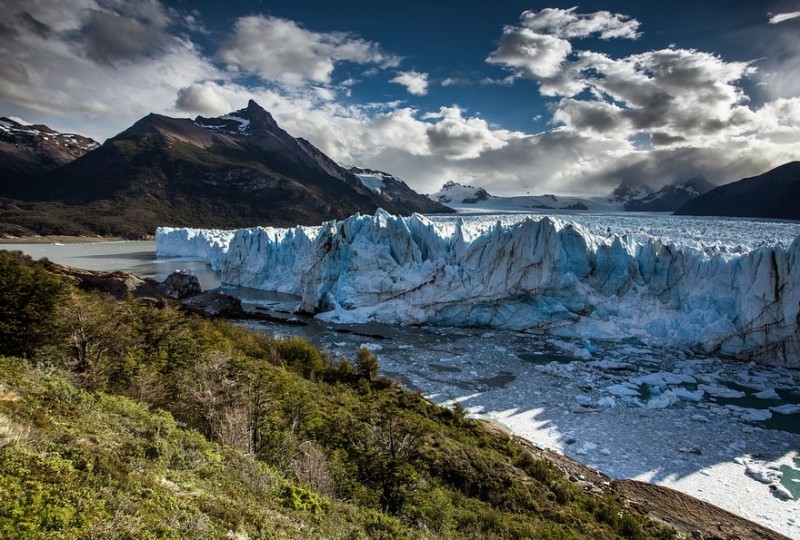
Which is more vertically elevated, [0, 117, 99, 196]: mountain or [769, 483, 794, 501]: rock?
[0, 117, 99, 196]: mountain

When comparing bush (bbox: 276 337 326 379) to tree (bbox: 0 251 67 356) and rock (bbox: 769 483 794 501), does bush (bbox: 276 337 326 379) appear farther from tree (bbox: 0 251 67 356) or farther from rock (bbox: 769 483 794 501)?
rock (bbox: 769 483 794 501)

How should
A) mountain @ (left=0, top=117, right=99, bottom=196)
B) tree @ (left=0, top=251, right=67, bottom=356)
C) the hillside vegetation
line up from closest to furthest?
the hillside vegetation < tree @ (left=0, top=251, right=67, bottom=356) < mountain @ (left=0, top=117, right=99, bottom=196)

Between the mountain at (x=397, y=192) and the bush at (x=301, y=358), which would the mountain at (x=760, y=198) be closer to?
the bush at (x=301, y=358)

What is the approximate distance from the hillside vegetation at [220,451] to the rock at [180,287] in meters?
16.2

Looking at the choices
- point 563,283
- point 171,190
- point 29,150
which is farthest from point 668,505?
point 29,150

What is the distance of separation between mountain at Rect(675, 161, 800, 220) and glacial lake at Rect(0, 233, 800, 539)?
48.5 metres

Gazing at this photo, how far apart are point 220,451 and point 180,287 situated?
26.3 m

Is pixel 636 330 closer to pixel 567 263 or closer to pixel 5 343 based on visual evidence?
pixel 567 263

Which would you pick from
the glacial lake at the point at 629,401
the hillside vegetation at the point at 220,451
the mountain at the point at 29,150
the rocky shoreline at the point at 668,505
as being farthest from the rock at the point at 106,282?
the mountain at the point at 29,150

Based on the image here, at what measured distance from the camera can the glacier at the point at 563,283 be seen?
55.6 ft

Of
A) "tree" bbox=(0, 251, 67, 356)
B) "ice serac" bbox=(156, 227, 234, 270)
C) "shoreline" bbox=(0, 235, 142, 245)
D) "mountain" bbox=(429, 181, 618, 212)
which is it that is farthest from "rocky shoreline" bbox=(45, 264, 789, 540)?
"shoreline" bbox=(0, 235, 142, 245)

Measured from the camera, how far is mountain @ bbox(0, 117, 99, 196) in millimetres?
106100

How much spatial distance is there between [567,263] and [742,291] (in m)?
7.32

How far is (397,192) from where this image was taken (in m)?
160
